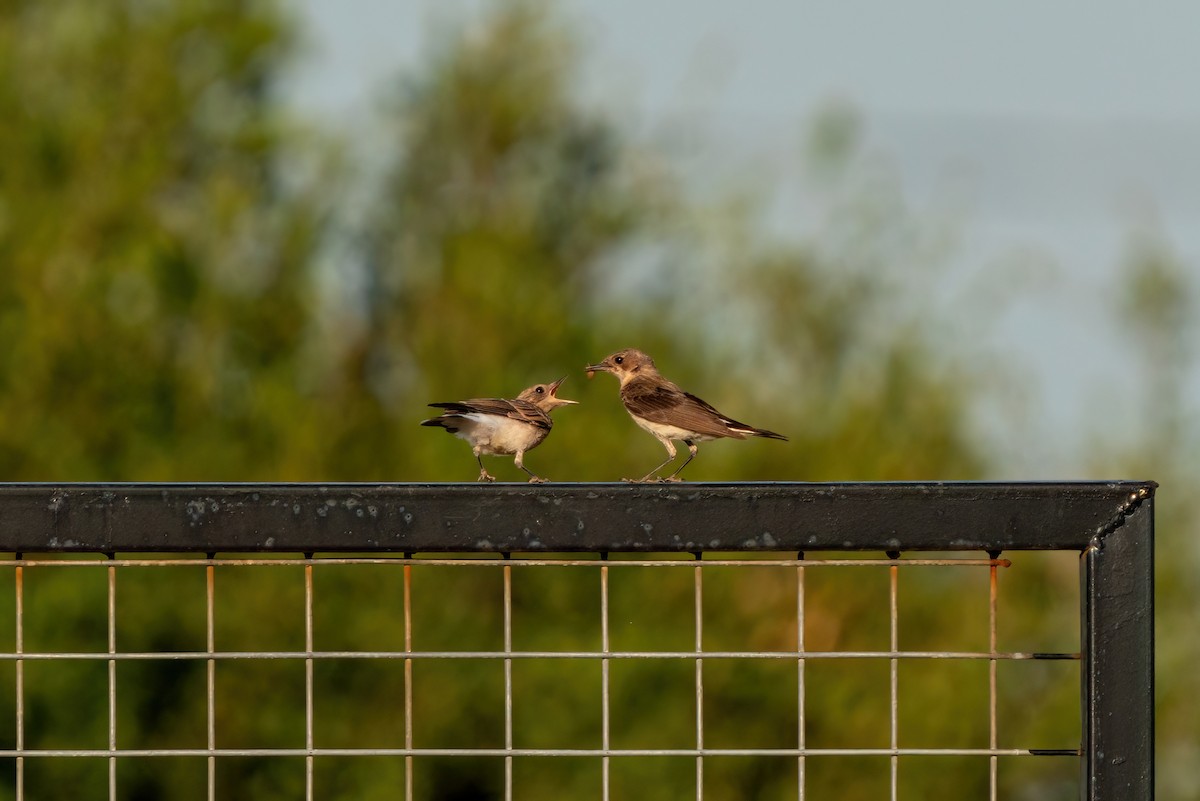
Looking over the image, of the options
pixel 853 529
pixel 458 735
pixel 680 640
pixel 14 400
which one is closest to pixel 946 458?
pixel 680 640

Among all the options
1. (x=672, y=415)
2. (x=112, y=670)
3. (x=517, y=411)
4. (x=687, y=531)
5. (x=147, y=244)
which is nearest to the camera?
(x=112, y=670)

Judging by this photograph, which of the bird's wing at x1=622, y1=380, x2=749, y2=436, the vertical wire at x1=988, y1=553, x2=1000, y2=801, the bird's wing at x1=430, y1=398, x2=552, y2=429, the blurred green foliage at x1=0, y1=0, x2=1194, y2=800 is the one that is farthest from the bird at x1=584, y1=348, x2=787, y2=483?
the blurred green foliage at x1=0, y1=0, x2=1194, y2=800

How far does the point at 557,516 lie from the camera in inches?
107

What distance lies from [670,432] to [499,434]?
2.86ft

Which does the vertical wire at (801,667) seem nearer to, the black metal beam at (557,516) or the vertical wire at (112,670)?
the black metal beam at (557,516)

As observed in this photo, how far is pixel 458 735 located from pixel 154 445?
6288 mm

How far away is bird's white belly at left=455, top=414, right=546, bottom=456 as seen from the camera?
6.34m

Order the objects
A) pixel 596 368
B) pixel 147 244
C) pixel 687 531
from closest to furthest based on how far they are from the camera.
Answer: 1. pixel 687 531
2. pixel 596 368
3. pixel 147 244

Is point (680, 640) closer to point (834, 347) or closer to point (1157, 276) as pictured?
point (834, 347)

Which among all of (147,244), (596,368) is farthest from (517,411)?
(147,244)

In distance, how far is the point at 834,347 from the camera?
104 ft

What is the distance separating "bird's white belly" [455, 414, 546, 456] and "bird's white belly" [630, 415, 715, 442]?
65 centimetres

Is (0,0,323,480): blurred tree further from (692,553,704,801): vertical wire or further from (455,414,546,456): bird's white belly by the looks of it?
(692,553,704,801): vertical wire

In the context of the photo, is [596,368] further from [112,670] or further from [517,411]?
[112,670]
